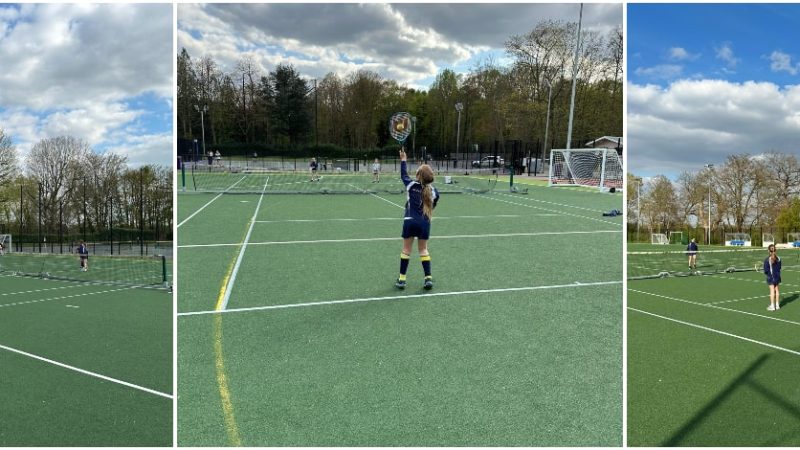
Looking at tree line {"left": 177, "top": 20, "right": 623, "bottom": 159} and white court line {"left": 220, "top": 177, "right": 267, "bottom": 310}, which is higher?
tree line {"left": 177, "top": 20, "right": 623, "bottom": 159}

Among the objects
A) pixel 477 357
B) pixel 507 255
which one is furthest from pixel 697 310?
pixel 477 357

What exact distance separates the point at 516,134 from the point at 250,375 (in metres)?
54.0

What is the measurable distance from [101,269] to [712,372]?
727 inches

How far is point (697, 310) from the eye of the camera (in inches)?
408

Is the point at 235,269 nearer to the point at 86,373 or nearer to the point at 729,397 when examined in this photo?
the point at 86,373

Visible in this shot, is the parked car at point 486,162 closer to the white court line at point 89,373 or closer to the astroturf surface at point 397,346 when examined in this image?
the astroturf surface at point 397,346

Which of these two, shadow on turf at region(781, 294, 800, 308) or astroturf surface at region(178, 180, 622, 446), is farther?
shadow on turf at region(781, 294, 800, 308)

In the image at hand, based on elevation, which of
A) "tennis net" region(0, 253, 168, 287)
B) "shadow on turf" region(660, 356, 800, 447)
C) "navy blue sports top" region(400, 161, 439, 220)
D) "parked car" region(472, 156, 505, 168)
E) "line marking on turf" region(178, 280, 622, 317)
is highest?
"parked car" region(472, 156, 505, 168)

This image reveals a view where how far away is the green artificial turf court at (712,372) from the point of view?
463 centimetres

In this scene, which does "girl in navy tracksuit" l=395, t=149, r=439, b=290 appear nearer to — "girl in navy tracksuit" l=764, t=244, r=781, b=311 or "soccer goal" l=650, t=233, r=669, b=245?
"girl in navy tracksuit" l=764, t=244, r=781, b=311

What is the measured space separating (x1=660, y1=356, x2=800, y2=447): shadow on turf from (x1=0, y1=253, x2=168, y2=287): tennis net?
11760mm

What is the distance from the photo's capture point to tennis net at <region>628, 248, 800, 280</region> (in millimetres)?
16359

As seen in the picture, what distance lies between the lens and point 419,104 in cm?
7219

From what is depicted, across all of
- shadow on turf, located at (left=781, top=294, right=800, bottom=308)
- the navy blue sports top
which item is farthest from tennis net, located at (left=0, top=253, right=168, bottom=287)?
shadow on turf, located at (left=781, top=294, right=800, bottom=308)
